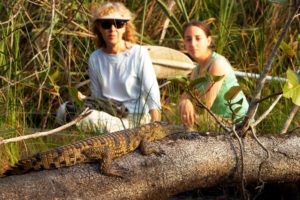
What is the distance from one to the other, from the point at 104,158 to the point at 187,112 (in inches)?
71.7

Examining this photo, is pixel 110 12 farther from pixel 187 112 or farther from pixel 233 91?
pixel 233 91

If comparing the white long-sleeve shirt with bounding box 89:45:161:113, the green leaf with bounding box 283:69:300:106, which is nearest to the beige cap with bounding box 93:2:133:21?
the white long-sleeve shirt with bounding box 89:45:161:113

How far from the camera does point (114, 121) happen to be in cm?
594

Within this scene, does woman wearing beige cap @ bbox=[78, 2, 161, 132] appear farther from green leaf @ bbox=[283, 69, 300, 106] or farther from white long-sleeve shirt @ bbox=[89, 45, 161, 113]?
green leaf @ bbox=[283, 69, 300, 106]

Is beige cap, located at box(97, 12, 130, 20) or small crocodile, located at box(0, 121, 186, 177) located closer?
small crocodile, located at box(0, 121, 186, 177)

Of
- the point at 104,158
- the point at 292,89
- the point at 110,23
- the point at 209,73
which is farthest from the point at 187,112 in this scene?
the point at 292,89

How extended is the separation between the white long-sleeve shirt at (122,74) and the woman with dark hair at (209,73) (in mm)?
421

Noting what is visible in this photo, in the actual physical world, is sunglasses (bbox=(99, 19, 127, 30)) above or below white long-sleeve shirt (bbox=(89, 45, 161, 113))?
above

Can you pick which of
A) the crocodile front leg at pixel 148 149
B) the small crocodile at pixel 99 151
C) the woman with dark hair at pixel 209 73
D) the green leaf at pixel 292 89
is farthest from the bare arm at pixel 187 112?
the green leaf at pixel 292 89

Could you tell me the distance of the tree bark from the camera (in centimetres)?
355

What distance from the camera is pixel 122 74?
21.7 ft

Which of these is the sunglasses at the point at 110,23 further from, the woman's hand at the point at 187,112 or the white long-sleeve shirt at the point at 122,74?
the woman's hand at the point at 187,112

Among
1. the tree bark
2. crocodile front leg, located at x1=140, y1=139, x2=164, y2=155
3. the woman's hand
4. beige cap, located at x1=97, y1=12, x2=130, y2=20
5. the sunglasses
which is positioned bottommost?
the woman's hand

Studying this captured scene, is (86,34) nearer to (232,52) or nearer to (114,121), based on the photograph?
(114,121)
